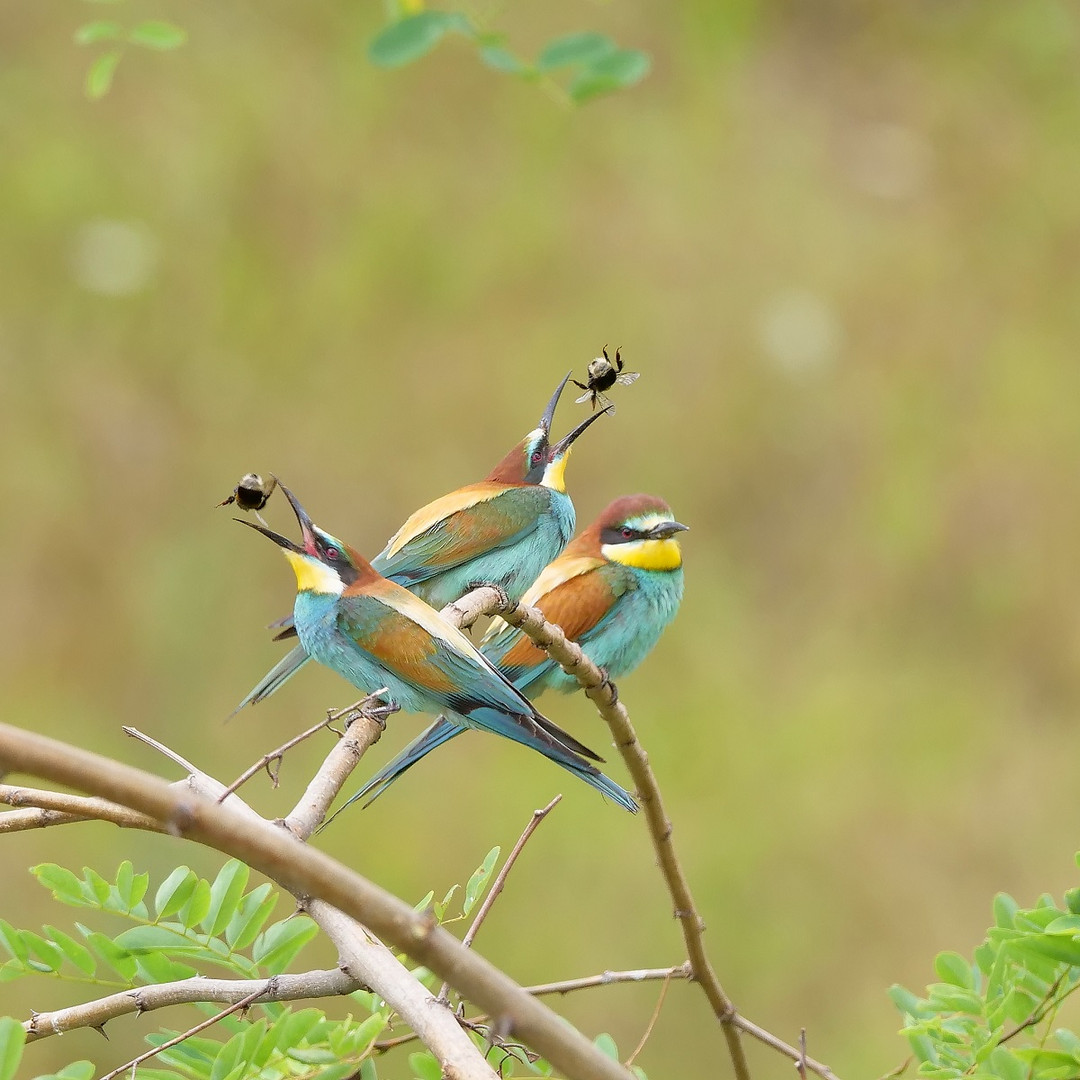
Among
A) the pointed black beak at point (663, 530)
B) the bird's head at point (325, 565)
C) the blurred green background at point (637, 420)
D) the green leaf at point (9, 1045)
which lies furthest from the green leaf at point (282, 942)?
the blurred green background at point (637, 420)

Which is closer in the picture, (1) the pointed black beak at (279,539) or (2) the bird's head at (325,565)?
(1) the pointed black beak at (279,539)

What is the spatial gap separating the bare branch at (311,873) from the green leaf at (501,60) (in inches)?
22.6

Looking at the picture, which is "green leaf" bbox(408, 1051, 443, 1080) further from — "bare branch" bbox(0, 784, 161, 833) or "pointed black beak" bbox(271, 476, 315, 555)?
"pointed black beak" bbox(271, 476, 315, 555)

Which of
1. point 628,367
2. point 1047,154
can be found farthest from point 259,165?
point 1047,154

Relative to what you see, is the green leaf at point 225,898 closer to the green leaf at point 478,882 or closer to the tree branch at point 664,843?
the green leaf at point 478,882

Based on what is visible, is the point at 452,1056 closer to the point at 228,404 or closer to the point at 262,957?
the point at 262,957

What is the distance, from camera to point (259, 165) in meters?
3.45

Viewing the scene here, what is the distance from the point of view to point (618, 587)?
1.81 metres

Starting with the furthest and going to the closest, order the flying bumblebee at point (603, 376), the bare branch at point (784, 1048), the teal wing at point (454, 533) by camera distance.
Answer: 1. the teal wing at point (454, 533)
2. the flying bumblebee at point (603, 376)
3. the bare branch at point (784, 1048)

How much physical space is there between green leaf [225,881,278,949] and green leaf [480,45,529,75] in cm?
52

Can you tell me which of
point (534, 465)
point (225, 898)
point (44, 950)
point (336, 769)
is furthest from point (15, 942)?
point (534, 465)

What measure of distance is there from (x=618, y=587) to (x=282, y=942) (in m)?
1.02

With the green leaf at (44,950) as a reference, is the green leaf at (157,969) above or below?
above

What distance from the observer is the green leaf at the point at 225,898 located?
846 mm
